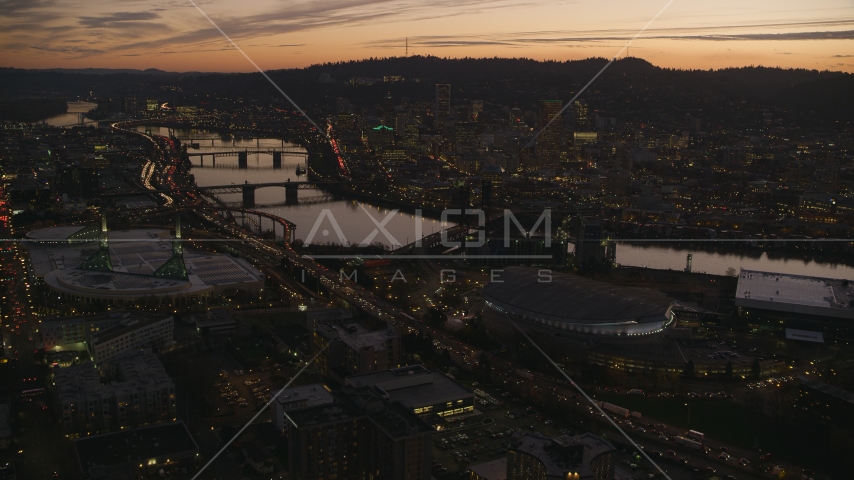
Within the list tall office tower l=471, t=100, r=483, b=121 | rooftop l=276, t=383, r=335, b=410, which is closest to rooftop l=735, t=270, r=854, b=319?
rooftop l=276, t=383, r=335, b=410

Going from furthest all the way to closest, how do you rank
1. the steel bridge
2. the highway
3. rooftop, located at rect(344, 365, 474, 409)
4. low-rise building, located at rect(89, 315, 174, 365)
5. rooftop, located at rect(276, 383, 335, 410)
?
the steel bridge, low-rise building, located at rect(89, 315, 174, 365), rooftop, located at rect(344, 365, 474, 409), rooftop, located at rect(276, 383, 335, 410), the highway

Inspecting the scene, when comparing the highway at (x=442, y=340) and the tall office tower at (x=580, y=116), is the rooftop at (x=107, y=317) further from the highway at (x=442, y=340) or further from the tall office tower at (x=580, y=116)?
the tall office tower at (x=580, y=116)

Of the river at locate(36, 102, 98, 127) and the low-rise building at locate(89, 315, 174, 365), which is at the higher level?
the river at locate(36, 102, 98, 127)

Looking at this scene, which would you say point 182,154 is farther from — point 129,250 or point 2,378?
point 2,378

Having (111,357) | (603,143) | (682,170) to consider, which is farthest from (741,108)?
(111,357)

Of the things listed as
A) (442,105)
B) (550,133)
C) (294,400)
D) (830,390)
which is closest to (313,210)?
(550,133)

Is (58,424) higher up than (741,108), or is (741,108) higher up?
(741,108)

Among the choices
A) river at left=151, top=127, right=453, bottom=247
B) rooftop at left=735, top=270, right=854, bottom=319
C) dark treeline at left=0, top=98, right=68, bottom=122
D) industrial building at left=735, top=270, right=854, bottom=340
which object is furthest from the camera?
dark treeline at left=0, top=98, right=68, bottom=122

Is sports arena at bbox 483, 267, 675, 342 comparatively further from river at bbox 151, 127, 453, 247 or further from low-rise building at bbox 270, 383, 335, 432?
river at bbox 151, 127, 453, 247
